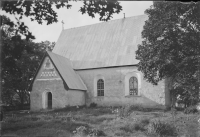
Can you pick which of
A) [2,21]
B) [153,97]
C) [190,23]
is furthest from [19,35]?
[153,97]

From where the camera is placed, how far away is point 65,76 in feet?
67.1

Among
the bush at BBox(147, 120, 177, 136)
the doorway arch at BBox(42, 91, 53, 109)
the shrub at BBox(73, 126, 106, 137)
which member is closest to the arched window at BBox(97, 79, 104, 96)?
the doorway arch at BBox(42, 91, 53, 109)

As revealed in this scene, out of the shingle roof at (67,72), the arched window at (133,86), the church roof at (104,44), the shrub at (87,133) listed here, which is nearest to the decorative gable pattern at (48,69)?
the shingle roof at (67,72)

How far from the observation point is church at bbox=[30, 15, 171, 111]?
66.3 feet

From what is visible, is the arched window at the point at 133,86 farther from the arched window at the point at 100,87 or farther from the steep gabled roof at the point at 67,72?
the steep gabled roof at the point at 67,72

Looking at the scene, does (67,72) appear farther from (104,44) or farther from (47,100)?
(104,44)

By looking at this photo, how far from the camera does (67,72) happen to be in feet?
70.6

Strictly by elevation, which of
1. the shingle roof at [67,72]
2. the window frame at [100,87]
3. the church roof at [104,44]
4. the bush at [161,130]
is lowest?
the bush at [161,130]

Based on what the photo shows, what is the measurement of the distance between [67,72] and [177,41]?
12.9 metres

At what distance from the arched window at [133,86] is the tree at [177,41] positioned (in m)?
9.01

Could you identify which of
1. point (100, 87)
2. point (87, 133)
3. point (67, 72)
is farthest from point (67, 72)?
point (87, 133)

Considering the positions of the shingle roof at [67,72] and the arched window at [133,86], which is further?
the arched window at [133,86]

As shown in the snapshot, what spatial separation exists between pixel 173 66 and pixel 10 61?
28.1 feet

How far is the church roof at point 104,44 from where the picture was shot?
22.3 m
